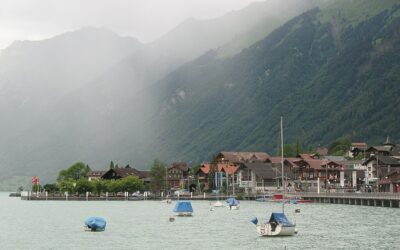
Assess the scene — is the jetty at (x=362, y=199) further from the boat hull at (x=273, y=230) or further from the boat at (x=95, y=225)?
the boat at (x=95, y=225)

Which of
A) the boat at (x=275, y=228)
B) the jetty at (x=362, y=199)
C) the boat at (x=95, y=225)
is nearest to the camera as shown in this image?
the boat at (x=275, y=228)

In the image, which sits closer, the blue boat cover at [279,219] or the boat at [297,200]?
the blue boat cover at [279,219]

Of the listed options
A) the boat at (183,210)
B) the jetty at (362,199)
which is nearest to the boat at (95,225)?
the boat at (183,210)

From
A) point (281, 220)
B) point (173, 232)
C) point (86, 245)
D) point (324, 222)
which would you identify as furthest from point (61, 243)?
point (324, 222)

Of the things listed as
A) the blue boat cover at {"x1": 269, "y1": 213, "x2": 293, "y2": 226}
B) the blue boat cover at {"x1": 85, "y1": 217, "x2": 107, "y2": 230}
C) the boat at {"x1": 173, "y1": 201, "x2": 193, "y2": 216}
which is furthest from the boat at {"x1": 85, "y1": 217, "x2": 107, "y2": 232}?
the boat at {"x1": 173, "y1": 201, "x2": 193, "y2": 216}

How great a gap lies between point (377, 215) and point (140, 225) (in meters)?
40.3

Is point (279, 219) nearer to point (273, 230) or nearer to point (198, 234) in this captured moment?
point (273, 230)

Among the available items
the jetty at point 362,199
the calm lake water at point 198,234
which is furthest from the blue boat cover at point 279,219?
the jetty at point 362,199

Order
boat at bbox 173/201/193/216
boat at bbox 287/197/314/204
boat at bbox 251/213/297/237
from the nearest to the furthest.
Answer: boat at bbox 251/213/297/237
boat at bbox 173/201/193/216
boat at bbox 287/197/314/204

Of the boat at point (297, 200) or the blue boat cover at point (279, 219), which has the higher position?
the boat at point (297, 200)

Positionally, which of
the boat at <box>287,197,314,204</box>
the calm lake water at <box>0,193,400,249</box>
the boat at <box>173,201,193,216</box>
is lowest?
the calm lake water at <box>0,193,400,249</box>

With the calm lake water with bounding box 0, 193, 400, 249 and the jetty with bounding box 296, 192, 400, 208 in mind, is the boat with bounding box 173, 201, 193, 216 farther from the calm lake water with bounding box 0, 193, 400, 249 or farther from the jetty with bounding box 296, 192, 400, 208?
the jetty with bounding box 296, 192, 400, 208

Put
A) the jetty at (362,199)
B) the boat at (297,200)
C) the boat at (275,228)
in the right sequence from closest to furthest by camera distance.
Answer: the boat at (275,228)
the jetty at (362,199)
the boat at (297,200)

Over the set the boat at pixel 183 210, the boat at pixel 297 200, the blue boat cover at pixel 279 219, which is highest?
the boat at pixel 297 200
